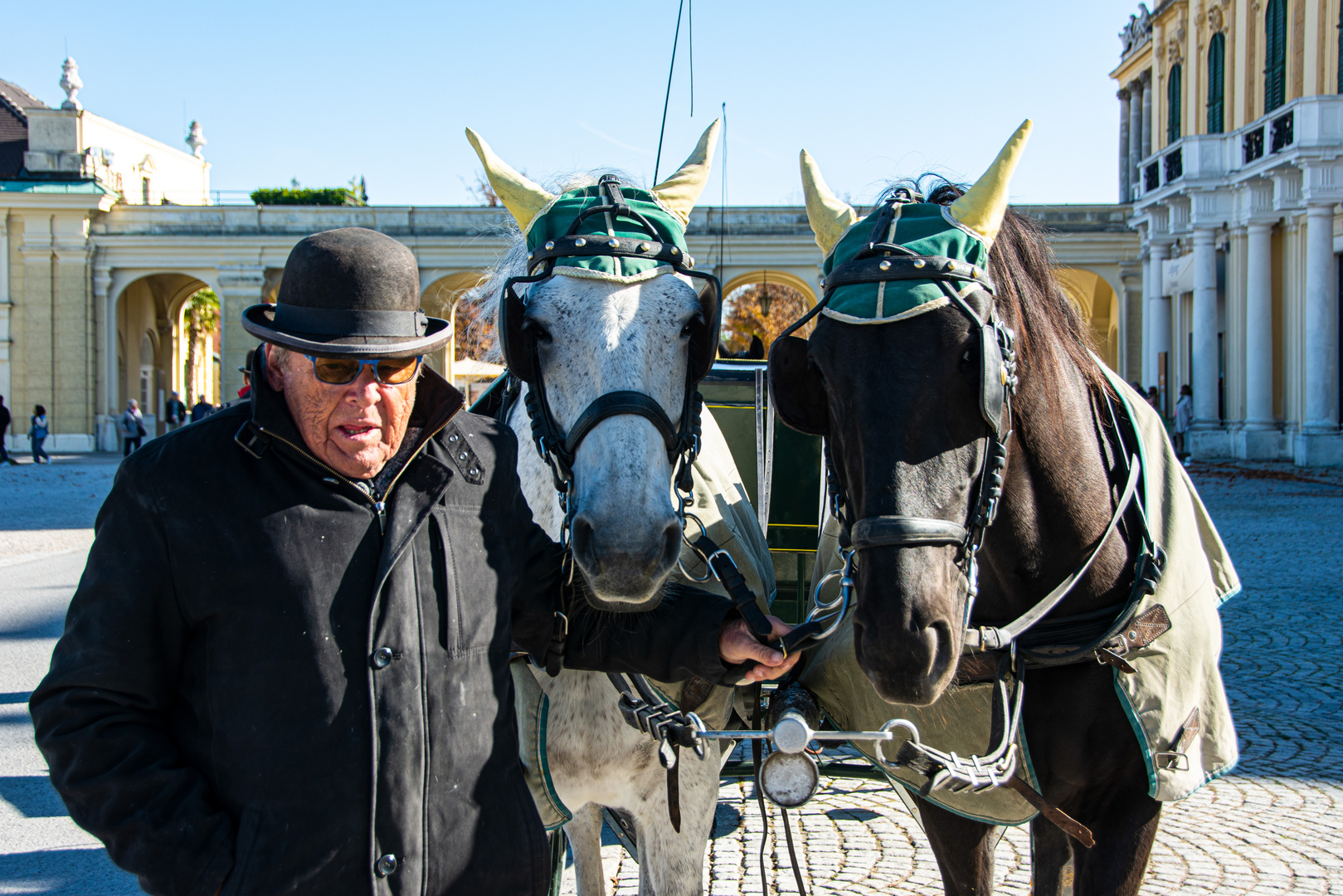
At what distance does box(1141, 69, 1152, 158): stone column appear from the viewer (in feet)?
120

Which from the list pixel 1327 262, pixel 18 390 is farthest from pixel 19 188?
pixel 1327 262

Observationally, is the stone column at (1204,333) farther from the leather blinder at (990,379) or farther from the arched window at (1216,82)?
the leather blinder at (990,379)

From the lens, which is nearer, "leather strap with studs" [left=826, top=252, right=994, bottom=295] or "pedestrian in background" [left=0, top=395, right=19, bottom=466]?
"leather strap with studs" [left=826, top=252, right=994, bottom=295]

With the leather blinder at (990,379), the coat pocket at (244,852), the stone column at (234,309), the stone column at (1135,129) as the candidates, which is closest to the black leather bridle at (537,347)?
the leather blinder at (990,379)

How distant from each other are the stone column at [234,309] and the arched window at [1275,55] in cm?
2794

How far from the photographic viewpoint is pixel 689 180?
3.09 meters

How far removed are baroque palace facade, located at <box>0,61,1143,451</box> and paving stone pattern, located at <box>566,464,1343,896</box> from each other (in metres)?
25.1

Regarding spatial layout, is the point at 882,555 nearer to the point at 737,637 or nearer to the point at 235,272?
the point at 737,637

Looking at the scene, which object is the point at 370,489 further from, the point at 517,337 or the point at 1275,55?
the point at 1275,55

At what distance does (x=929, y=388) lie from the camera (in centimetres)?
203

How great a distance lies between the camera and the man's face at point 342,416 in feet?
6.48

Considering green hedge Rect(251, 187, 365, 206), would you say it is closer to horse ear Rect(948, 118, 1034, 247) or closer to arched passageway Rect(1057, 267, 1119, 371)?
arched passageway Rect(1057, 267, 1119, 371)

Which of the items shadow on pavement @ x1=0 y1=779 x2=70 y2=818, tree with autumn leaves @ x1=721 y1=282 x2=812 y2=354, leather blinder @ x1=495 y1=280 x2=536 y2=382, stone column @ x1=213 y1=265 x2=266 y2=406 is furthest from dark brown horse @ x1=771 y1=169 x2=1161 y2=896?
tree with autumn leaves @ x1=721 y1=282 x2=812 y2=354

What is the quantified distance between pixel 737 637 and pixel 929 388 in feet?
2.42
